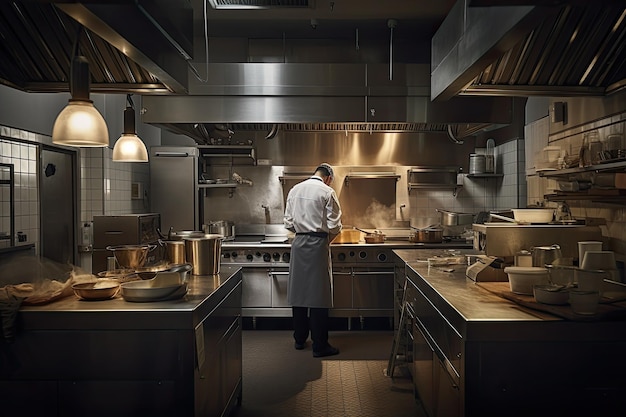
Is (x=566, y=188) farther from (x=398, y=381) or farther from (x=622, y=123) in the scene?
(x=398, y=381)

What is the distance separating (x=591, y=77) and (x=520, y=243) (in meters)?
1.00

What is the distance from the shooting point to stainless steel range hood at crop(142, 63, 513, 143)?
192 inches

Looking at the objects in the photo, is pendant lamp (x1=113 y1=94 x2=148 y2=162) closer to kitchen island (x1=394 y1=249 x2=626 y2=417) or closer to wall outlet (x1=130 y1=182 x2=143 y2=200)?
kitchen island (x1=394 y1=249 x2=626 y2=417)

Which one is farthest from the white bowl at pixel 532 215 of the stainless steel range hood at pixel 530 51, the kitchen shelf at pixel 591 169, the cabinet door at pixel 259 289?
the cabinet door at pixel 259 289

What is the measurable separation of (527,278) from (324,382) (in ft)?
6.55

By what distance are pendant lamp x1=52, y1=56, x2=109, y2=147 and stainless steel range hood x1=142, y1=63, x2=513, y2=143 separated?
2.74m

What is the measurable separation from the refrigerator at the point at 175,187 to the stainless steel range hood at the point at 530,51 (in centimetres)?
396

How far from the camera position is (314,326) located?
461 cm

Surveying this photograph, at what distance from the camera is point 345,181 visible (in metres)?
6.21

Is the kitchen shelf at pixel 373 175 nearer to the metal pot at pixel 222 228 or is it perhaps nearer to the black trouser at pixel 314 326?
the metal pot at pixel 222 228

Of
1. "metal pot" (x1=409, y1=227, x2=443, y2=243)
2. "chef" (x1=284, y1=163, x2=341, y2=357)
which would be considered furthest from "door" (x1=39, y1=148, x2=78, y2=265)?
"metal pot" (x1=409, y1=227, x2=443, y2=243)

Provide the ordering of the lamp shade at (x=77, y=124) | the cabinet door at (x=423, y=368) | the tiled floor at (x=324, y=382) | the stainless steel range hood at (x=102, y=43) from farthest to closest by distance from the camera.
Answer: the tiled floor at (x=324, y=382) → the cabinet door at (x=423, y=368) → the lamp shade at (x=77, y=124) → the stainless steel range hood at (x=102, y=43)

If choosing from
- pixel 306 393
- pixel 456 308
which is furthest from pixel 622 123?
pixel 306 393

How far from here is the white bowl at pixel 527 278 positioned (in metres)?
2.40
